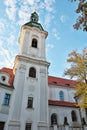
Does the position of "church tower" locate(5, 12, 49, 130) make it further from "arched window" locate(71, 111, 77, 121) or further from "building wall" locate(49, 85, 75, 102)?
"arched window" locate(71, 111, 77, 121)

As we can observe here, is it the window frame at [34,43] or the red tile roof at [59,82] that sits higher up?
the window frame at [34,43]

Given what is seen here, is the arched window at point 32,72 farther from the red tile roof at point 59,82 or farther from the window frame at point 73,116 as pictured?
the window frame at point 73,116

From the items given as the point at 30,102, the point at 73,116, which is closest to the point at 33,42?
the point at 30,102

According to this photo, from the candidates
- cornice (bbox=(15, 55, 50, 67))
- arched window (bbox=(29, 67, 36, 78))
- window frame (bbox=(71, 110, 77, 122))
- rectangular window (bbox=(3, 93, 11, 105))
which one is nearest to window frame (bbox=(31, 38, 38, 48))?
cornice (bbox=(15, 55, 50, 67))

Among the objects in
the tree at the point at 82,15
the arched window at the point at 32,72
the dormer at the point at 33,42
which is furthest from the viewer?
the dormer at the point at 33,42

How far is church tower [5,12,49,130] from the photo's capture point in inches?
612

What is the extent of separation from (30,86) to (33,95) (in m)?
1.24

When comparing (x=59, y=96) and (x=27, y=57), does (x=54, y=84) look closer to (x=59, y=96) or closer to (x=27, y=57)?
(x=59, y=96)

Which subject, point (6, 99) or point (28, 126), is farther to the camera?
point (6, 99)

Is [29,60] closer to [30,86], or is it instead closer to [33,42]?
[30,86]

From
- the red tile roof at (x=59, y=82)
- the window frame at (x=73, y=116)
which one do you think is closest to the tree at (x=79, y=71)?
the window frame at (x=73, y=116)

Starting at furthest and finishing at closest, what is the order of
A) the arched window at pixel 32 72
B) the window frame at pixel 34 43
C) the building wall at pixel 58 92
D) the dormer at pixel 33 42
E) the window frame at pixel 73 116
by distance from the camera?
the building wall at pixel 58 92
the window frame at pixel 34 43
the dormer at pixel 33 42
the window frame at pixel 73 116
the arched window at pixel 32 72

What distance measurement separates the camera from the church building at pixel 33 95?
1541 centimetres

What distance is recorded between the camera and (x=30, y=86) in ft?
59.7
